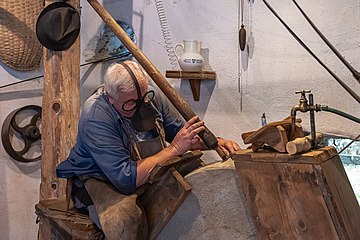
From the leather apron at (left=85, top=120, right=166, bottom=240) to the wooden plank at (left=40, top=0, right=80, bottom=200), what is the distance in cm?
75

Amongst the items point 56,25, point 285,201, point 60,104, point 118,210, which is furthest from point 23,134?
point 285,201

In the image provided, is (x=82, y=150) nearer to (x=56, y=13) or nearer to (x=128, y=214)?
(x=128, y=214)

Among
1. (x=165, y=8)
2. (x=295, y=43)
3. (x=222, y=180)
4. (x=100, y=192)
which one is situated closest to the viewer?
(x=222, y=180)

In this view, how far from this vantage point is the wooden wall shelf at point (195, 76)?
8.13 feet

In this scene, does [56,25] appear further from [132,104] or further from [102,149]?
[102,149]

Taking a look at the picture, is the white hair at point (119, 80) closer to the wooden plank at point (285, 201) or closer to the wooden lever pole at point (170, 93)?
the wooden lever pole at point (170, 93)

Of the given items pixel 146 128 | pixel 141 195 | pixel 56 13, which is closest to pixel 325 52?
pixel 146 128

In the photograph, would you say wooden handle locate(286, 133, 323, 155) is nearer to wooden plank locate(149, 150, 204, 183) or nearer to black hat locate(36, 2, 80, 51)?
wooden plank locate(149, 150, 204, 183)

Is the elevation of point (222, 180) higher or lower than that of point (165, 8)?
lower

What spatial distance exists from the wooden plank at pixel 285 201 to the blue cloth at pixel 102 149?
0.55 meters

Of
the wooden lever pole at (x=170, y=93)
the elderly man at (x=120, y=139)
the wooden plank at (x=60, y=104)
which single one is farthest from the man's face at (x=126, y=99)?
the wooden plank at (x=60, y=104)

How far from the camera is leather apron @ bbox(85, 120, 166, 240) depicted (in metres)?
1.73

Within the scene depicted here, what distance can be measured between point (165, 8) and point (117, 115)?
1063 mm

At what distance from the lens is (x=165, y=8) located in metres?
2.79
